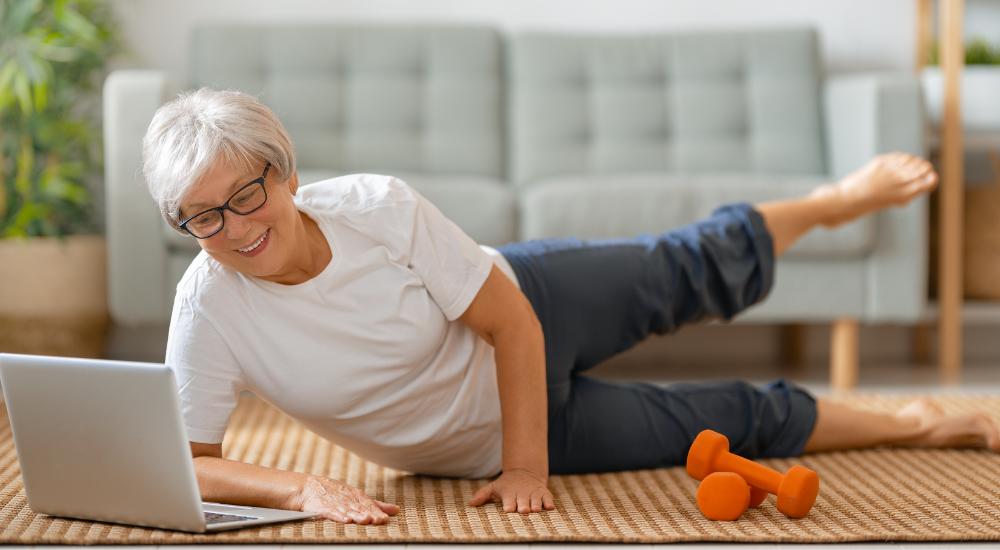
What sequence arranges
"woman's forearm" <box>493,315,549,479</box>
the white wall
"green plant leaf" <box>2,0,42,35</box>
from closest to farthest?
"woman's forearm" <box>493,315,549,479</box> < "green plant leaf" <box>2,0,42,35</box> < the white wall

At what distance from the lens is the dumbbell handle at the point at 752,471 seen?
4.65 feet

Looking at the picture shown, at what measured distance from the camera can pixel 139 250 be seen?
2504 mm

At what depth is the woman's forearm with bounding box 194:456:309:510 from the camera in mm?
1359

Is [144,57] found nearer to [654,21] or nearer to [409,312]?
[654,21]

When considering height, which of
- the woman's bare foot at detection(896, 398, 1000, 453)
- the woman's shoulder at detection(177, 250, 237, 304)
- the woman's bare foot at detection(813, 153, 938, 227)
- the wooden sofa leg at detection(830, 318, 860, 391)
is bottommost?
the wooden sofa leg at detection(830, 318, 860, 391)

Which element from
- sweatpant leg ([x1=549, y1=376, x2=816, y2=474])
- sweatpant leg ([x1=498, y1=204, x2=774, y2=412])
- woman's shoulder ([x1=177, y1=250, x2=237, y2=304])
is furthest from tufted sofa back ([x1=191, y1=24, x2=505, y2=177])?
woman's shoulder ([x1=177, y1=250, x2=237, y2=304])

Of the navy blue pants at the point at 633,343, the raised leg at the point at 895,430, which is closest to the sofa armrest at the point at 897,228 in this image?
the raised leg at the point at 895,430

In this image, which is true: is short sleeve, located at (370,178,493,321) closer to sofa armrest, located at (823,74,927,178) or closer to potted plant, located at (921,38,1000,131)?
sofa armrest, located at (823,74,927,178)

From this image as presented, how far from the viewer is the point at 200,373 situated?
1361 mm

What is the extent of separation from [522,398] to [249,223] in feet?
1.32

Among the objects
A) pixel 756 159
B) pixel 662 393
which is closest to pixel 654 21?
pixel 756 159

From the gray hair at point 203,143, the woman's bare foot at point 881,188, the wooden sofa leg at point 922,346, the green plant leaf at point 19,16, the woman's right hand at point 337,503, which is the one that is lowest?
the wooden sofa leg at point 922,346

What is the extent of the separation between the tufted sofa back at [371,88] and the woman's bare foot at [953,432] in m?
1.39

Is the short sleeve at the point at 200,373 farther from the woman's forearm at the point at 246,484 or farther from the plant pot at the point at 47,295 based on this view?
the plant pot at the point at 47,295
